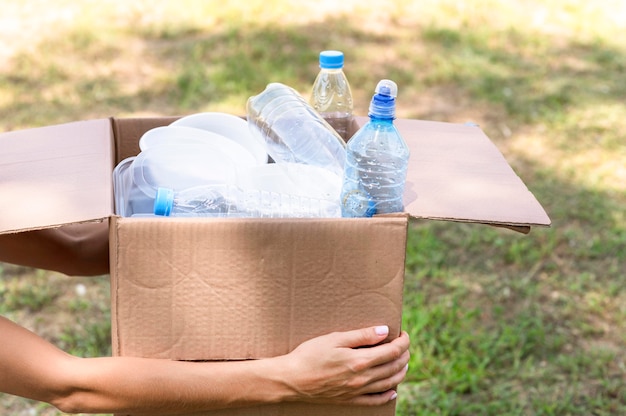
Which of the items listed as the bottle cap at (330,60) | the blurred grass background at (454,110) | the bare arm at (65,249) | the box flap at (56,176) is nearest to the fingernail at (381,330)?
the box flap at (56,176)

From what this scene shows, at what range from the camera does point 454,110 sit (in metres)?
4.26

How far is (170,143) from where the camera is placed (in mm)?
1532

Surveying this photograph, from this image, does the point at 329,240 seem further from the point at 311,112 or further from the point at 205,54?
the point at 205,54

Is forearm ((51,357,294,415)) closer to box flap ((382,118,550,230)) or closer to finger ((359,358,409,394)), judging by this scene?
finger ((359,358,409,394))

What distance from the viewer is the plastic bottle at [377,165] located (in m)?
1.33

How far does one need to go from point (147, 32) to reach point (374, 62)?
1.52 m

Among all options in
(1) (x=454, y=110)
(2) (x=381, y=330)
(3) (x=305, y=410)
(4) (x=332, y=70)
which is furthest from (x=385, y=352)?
(1) (x=454, y=110)

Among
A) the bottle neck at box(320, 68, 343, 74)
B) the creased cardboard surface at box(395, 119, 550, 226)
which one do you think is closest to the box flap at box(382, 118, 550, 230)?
the creased cardboard surface at box(395, 119, 550, 226)

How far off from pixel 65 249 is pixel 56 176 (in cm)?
46

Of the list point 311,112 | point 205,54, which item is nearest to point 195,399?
point 311,112

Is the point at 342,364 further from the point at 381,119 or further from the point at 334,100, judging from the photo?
the point at 334,100

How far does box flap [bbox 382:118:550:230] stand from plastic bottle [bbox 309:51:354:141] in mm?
58

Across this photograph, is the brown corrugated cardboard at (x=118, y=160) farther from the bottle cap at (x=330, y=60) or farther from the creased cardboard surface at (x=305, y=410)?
the creased cardboard surface at (x=305, y=410)

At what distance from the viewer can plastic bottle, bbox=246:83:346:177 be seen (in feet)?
5.28
